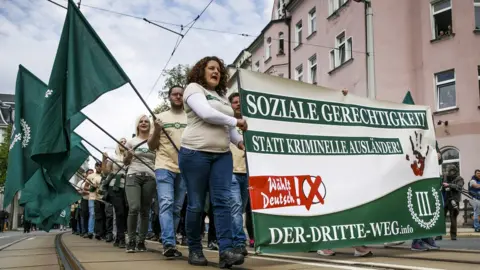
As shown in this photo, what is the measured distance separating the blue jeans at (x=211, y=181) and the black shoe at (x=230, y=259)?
141mm

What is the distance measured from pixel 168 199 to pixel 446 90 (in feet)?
55.6

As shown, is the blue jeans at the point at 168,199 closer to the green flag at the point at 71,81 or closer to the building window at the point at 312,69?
the green flag at the point at 71,81

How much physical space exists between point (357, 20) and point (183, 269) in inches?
821

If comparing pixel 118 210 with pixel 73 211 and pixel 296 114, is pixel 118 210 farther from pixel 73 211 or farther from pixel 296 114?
pixel 73 211

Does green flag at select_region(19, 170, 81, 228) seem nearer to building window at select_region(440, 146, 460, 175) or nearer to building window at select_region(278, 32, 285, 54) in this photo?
building window at select_region(440, 146, 460, 175)

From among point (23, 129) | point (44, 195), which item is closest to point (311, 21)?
point (23, 129)

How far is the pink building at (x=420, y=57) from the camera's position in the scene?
19703 millimetres

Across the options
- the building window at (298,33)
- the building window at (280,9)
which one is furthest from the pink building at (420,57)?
the building window at (280,9)

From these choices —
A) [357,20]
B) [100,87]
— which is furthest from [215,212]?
[357,20]

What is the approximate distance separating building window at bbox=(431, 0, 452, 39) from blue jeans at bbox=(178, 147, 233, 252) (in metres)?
18.3

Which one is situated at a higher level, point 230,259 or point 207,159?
point 207,159

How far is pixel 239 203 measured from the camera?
6.11 m

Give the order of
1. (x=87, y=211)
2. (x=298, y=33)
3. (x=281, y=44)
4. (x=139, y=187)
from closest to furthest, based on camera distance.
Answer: (x=139, y=187), (x=87, y=211), (x=298, y=33), (x=281, y=44)

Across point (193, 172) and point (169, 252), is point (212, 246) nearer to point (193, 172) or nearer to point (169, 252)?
point (169, 252)
